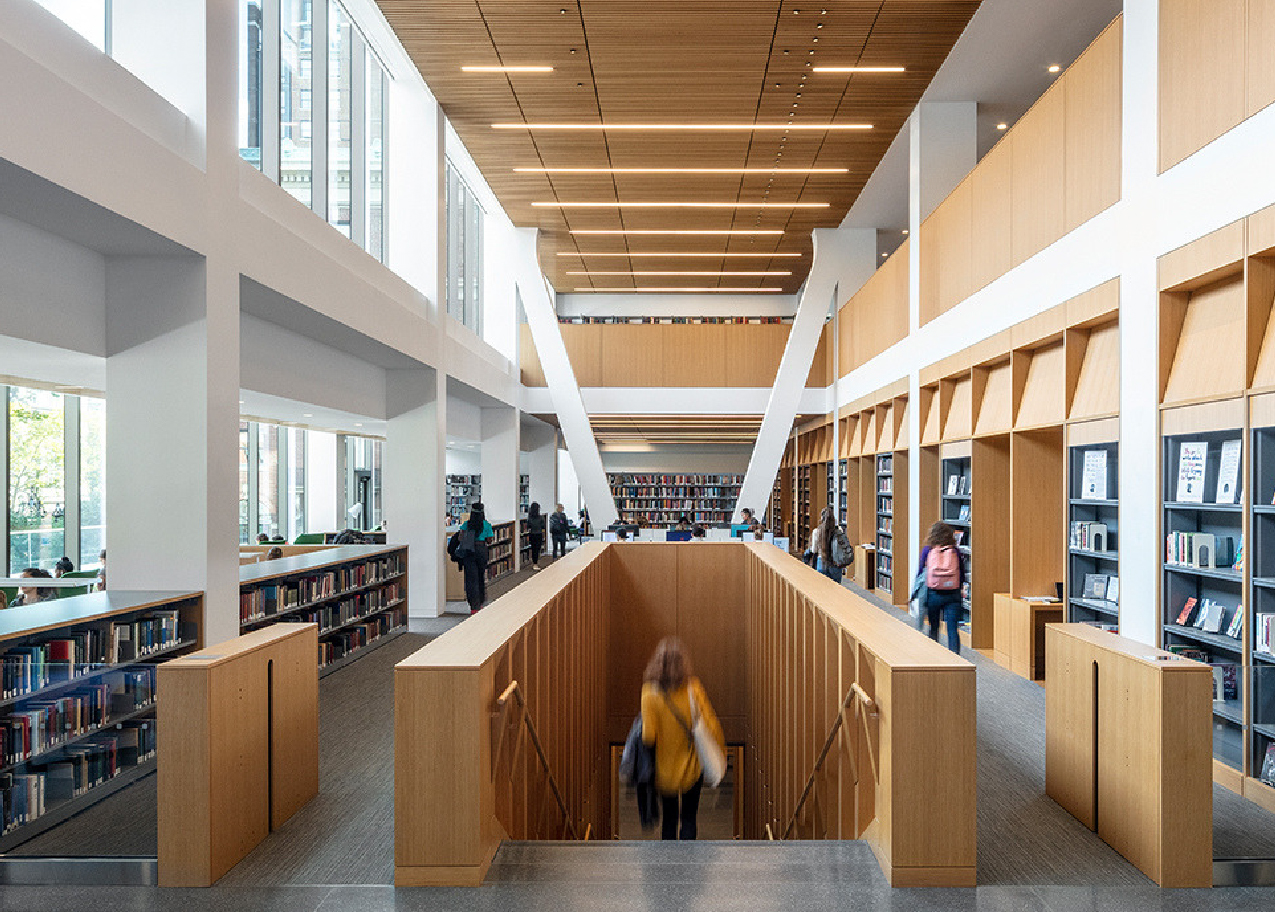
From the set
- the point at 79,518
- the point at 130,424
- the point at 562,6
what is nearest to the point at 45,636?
the point at 130,424

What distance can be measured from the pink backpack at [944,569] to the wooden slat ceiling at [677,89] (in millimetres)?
4870

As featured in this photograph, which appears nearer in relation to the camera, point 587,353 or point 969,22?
point 969,22

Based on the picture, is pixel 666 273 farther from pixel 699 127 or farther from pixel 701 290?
pixel 699 127

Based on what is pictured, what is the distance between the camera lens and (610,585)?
9945mm

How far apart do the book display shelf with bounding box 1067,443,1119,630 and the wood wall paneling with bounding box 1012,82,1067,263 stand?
1.81m

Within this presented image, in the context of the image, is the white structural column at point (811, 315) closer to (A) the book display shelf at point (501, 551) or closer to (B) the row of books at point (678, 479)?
(A) the book display shelf at point (501, 551)

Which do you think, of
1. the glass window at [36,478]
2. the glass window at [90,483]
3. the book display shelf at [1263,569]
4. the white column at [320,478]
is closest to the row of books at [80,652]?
the book display shelf at [1263,569]

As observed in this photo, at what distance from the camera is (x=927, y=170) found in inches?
450

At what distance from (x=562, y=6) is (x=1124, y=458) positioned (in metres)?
5.97

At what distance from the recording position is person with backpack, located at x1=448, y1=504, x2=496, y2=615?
38.4 ft

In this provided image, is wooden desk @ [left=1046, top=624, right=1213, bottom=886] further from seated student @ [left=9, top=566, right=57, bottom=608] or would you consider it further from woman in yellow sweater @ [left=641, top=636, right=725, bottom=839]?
seated student @ [left=9, top=566, right=57, bottom=608]

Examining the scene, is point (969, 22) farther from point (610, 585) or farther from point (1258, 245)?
point (610, 585)

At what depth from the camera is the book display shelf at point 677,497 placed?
25.2m

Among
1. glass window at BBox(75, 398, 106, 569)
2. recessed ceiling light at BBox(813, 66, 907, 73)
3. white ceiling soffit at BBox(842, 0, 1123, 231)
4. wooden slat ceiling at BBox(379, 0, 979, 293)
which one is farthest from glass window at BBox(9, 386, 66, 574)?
white ceiling soffit at BBox(842, 0, 1123, 231)
